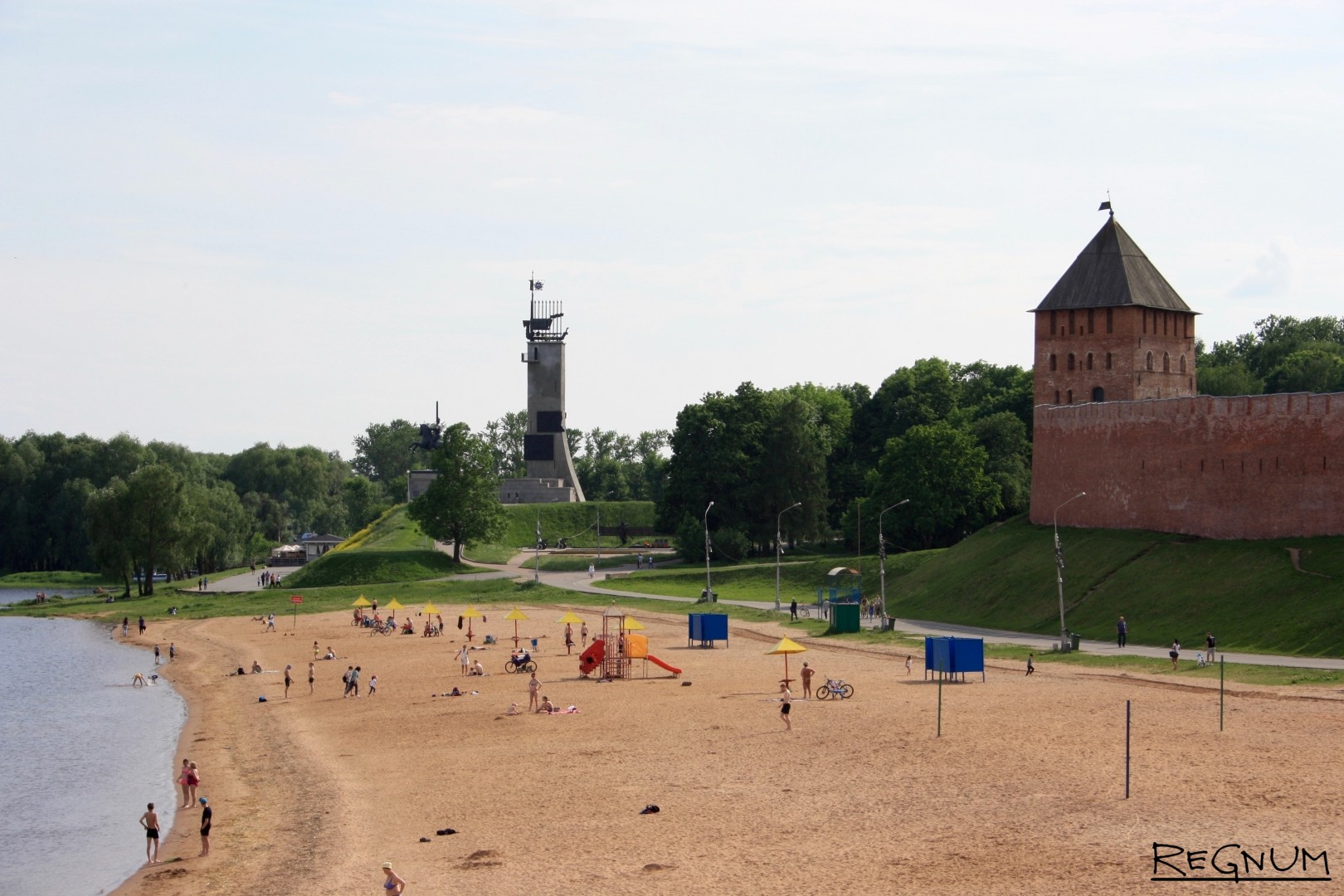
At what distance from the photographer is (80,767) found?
1478 inches

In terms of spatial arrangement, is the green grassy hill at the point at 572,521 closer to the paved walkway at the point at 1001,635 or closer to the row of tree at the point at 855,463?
the row of tree at the point at 855,463

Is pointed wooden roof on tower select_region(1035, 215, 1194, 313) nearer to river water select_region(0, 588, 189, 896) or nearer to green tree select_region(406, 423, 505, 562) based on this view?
green tree select_region(406, 423, 505, 562)

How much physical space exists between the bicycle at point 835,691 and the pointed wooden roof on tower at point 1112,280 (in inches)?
1428

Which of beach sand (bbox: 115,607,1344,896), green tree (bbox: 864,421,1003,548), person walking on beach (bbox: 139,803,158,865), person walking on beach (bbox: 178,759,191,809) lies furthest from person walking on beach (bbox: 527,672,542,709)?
green tree (bbox: 864,421,1003,548)

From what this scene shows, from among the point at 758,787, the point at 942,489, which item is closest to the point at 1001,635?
the point at 942,489

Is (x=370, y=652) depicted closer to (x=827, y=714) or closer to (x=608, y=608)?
(x=608, y=608)

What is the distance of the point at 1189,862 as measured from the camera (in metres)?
22.5

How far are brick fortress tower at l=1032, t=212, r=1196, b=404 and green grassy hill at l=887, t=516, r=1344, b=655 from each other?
876 centimetres

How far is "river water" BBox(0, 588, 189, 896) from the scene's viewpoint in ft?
91.5

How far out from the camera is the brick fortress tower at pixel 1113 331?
230ft

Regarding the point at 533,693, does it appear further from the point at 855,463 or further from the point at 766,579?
the point at 855,463

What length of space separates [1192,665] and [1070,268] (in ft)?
114

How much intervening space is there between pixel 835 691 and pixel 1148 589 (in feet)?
64.0

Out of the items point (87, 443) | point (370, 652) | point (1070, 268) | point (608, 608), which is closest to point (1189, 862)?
point (370, 652)
